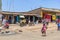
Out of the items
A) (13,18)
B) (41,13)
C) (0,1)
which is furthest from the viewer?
(41,13)

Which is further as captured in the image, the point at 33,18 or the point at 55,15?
the point at 55,15

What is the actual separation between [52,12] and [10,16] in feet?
34.9

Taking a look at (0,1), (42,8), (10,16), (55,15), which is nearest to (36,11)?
(42,8)

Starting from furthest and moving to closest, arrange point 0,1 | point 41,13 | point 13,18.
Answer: point 41,13 → point 13,18 → point 0,1

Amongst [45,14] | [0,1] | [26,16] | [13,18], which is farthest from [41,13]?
[0,1]

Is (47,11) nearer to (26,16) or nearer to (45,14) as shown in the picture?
(45,14)

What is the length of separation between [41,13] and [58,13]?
4.76m

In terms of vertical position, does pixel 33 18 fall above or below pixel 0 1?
below

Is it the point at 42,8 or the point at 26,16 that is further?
the point at 42,8

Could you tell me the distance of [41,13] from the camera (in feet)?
145

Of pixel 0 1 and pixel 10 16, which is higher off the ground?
pixel 0 1

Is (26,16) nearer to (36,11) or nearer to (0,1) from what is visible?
(36,11)

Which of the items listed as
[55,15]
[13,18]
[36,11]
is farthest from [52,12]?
[13,18]

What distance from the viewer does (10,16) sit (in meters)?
41.0
